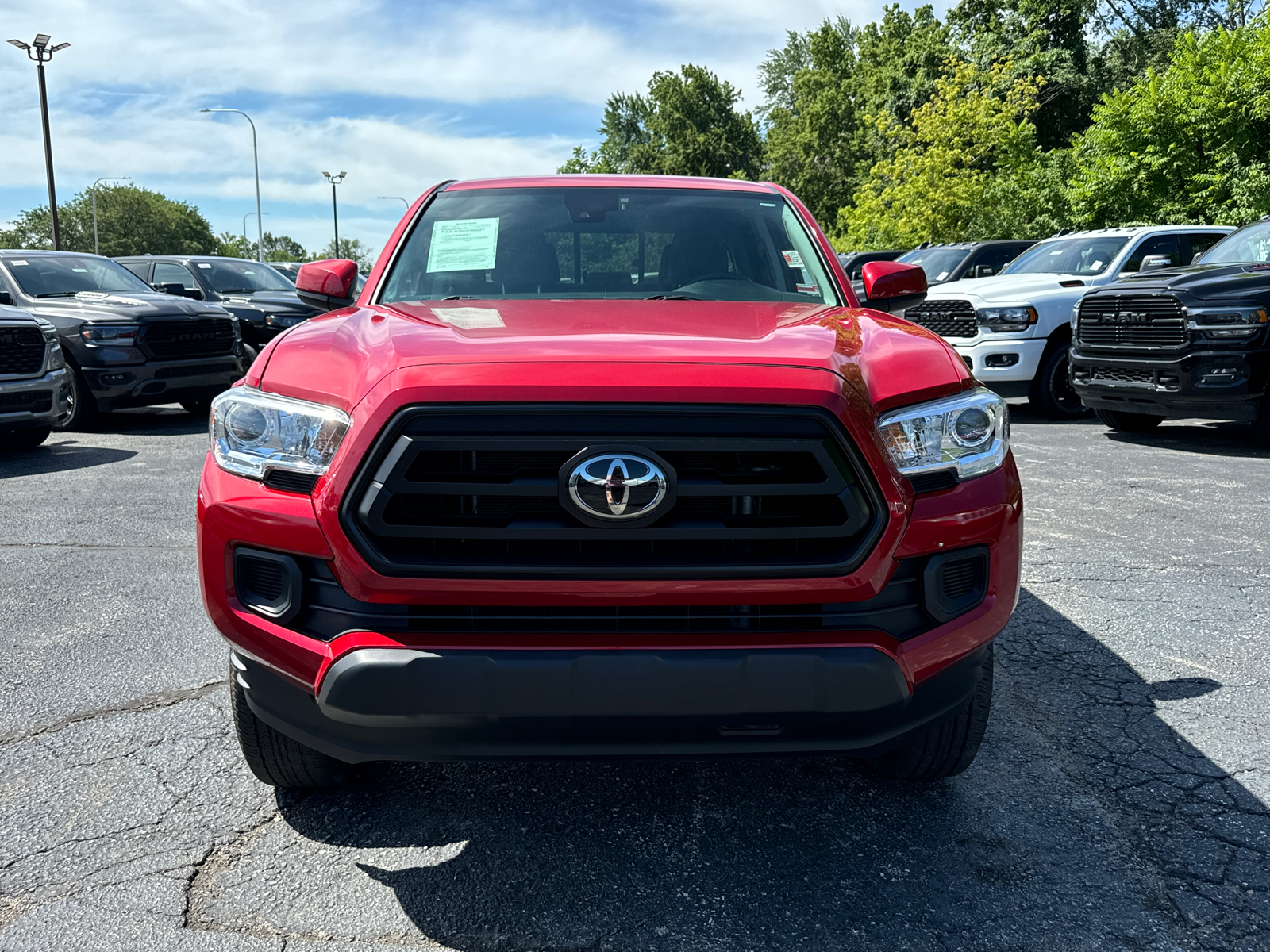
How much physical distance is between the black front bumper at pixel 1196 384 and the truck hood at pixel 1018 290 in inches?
70.2

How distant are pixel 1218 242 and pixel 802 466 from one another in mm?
9499

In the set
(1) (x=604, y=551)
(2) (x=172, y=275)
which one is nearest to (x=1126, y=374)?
(1) (x=604, y=551)

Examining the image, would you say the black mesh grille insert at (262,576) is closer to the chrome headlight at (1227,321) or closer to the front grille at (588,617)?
the front grille at (588,617)

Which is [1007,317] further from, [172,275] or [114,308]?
[172,275]

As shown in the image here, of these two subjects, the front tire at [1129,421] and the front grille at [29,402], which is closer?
the front grille at [29,402]

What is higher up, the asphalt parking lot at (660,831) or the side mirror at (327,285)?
the side mirror at (327,285)

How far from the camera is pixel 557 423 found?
7.04 feet

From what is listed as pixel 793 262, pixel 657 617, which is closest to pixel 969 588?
pixel 657 617

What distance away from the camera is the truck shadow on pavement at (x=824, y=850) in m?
2.26

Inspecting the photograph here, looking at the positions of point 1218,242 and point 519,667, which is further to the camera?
point 1218,242

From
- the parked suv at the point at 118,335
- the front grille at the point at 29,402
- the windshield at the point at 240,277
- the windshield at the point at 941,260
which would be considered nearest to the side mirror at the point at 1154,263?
the windshield at the point at 941,260

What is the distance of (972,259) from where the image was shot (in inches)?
591

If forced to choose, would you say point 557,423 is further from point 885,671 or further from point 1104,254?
point 1104,254

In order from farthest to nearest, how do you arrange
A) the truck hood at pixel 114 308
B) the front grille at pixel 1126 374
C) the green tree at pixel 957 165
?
the green tree at pixel 957 165 → the truck hood at pixel 114 308 → the front grille at pixel 1126 374
